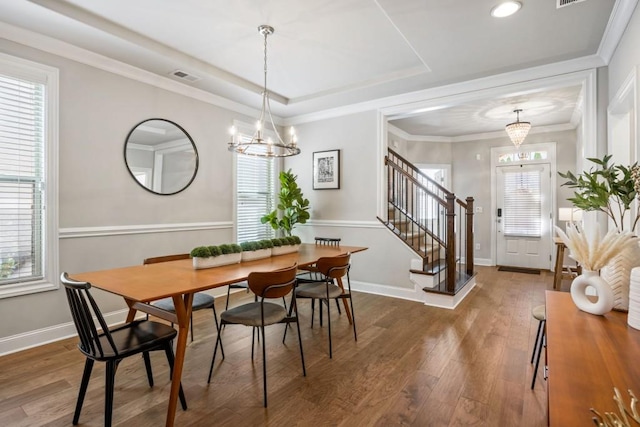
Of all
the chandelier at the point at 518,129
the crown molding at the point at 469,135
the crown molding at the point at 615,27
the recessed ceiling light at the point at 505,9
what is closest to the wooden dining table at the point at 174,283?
the recessed ceiling light at the point at 505,9

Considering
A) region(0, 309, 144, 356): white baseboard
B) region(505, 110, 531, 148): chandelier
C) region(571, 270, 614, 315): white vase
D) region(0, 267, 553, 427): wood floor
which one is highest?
region(505, 110, 531, 148): chandelier

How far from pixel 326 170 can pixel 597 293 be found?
12.8 ft

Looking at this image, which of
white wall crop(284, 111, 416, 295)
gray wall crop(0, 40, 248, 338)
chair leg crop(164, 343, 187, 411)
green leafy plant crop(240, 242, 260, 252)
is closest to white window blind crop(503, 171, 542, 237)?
white wall crop(284, 111, 416, 295)

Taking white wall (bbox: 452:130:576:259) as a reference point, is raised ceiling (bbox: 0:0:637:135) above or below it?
above

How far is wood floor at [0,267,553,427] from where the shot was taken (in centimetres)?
193

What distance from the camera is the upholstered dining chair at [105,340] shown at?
5.41 feet

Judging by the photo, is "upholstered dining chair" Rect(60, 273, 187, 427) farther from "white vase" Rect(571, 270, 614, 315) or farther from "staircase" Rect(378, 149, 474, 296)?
"staircase" Rect(378, 149, 474, 296)

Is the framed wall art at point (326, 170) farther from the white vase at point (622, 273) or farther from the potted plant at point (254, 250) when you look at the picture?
the white vase at point (622, 273)

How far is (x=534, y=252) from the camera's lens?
625cm

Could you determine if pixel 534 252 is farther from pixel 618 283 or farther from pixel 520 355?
pixel 618 283

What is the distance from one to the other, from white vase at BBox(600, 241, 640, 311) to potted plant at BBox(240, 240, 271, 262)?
2.36m

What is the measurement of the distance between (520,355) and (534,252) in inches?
171

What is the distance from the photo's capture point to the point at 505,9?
2.51 m

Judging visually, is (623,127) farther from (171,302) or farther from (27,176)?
(27,176)
